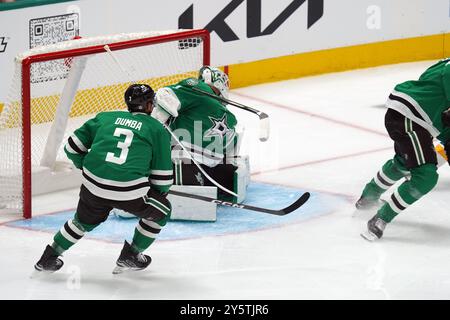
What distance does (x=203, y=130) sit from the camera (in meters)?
6.03

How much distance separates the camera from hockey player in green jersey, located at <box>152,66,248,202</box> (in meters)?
5.93

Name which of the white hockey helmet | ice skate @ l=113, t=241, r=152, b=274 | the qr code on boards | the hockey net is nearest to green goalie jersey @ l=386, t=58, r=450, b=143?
the white hockey helmet

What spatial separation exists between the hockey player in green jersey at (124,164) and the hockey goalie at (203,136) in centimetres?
90

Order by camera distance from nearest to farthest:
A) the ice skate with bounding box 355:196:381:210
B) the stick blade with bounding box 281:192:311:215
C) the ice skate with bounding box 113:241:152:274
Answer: the ice skate with bounding box 113:241:152:274
the stick blade with bounding box 281:192:311:215
the ice skate with bounding box 355:196:381:210

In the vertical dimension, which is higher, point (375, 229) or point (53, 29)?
point (53, 29)

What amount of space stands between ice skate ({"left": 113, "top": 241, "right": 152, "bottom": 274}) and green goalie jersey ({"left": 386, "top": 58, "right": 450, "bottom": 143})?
1.37 meters

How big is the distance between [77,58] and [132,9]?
50.6 inches

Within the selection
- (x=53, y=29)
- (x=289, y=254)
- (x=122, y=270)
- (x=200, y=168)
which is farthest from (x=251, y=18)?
(x=122, y=270)

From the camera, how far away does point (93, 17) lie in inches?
288

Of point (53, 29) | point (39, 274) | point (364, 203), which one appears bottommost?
point (364, 203)

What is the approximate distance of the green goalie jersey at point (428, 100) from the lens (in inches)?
219

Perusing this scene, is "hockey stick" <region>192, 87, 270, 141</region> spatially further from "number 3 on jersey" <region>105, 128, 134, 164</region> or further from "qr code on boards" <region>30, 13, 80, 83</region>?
"number 3 on jersey" <region>105, 128, 134, 164</region>

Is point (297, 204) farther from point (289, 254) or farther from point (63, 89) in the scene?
point (63, 89)

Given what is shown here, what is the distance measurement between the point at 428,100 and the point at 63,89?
1.89m
